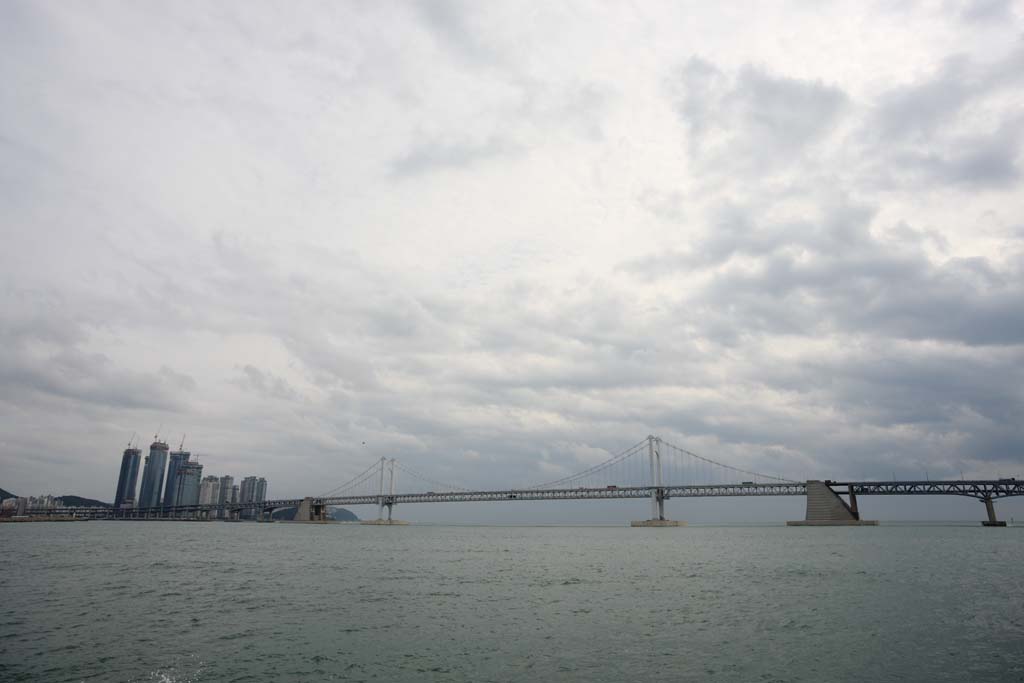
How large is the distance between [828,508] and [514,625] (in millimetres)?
149587

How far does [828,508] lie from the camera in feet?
489

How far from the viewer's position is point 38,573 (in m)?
40.6

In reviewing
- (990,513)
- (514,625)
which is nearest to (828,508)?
(990,513)

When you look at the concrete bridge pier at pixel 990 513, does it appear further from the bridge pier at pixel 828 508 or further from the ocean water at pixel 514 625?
the ocean water at pixel 514 625

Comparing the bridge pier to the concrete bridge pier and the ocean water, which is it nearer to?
the concrete bridge pier

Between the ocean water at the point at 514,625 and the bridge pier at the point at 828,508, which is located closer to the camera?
the ocean water at the point at 514,625

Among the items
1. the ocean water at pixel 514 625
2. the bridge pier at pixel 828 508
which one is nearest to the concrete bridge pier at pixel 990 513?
the bridge pier at pixel 828 508

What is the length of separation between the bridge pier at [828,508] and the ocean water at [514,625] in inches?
4453

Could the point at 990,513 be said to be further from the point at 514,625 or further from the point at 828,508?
the point at 514,625

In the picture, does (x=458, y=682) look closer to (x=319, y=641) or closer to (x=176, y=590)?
(x=319, y=641)

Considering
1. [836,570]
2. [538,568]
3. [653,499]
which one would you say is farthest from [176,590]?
[653,499]

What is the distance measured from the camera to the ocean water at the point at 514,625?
56.0 ft

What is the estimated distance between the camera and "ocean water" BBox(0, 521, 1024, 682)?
17062 mm

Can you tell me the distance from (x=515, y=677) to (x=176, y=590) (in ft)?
82.4
